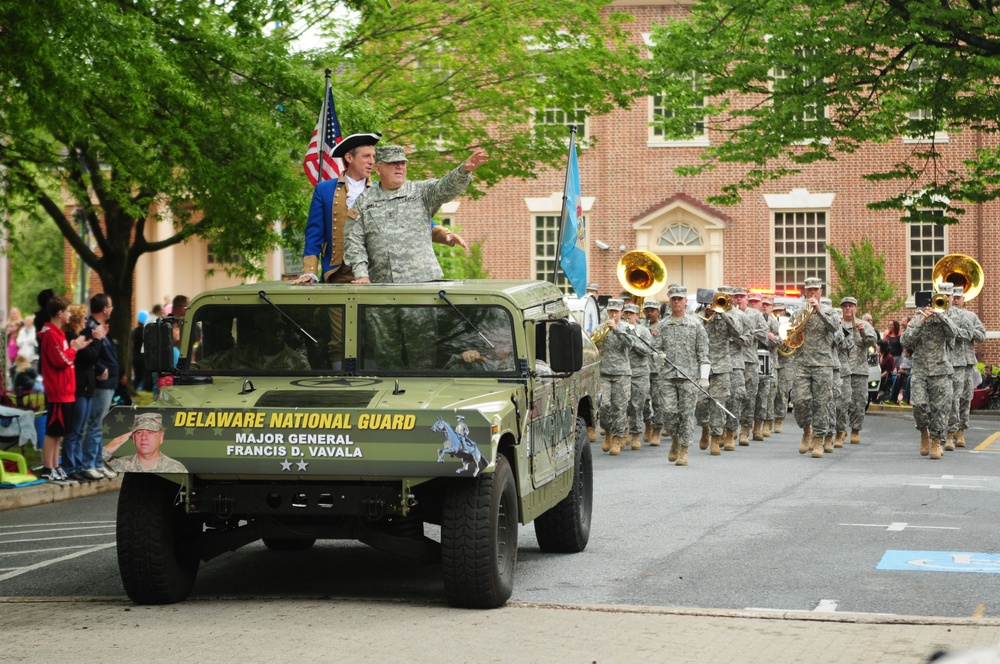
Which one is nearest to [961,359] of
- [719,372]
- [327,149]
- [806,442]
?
[806,442]

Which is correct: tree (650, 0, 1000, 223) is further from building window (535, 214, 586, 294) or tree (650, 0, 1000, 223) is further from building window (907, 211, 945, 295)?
building window (535, 214, 586, 294)

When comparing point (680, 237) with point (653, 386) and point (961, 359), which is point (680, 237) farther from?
point (961, 359)

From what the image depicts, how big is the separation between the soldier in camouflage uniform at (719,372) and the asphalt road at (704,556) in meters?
3.79

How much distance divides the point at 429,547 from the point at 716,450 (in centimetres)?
1138

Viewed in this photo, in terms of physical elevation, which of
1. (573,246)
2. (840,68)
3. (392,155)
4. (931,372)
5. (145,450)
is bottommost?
(145,450)

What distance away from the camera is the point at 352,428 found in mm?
8180

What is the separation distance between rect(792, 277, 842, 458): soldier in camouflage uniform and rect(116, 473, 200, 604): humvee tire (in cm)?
1247

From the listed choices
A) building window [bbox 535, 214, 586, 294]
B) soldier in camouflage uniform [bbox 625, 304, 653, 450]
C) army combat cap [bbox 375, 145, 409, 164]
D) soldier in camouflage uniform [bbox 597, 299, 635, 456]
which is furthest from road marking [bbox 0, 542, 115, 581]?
building window [bbox 535, 214, 586, 294]

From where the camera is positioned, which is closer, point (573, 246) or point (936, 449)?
point (573, 246)

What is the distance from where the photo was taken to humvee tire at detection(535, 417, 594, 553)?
1065 centimetres

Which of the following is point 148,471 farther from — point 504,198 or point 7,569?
point 504,198

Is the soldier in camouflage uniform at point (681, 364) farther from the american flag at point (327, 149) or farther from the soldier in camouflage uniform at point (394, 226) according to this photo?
the soldier in camouflage uniform at point (394, 226)

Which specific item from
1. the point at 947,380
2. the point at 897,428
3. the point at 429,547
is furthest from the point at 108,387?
the point at 897,428

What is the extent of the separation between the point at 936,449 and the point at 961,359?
4.99 feet
